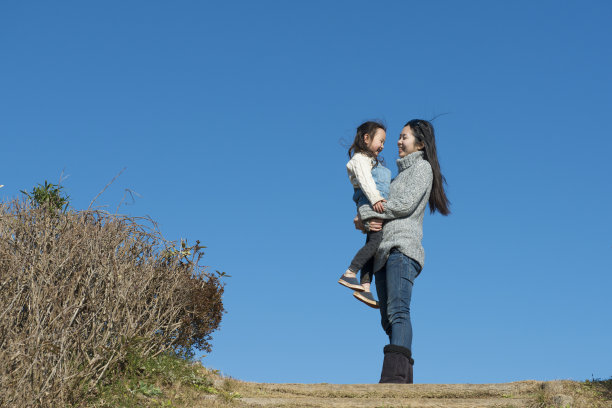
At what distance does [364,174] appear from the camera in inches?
351

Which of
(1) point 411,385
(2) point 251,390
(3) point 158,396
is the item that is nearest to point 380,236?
(1) point 411,385

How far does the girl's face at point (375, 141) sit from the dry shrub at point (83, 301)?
3149 mm

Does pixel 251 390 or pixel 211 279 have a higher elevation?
pixel 211 279

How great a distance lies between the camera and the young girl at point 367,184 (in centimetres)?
888

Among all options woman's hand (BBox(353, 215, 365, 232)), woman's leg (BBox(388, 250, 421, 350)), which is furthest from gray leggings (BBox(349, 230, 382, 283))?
woman's leg (BBox(388, 250, 421, 350))

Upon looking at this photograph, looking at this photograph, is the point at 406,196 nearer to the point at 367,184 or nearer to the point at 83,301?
the point at 367,184

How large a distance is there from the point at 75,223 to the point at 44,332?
2.31 m

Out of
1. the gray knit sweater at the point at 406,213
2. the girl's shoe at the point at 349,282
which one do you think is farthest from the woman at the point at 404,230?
the girl's shoe at the point at 349,282

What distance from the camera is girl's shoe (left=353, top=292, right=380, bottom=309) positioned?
8898 mm

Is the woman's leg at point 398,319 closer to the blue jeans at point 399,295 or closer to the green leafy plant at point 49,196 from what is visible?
the blue jeans at point 399,295

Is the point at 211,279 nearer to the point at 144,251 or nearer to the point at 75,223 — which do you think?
the point at 144,251

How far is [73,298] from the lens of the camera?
8.27 m

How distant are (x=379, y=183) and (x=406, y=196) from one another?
1.60 feet

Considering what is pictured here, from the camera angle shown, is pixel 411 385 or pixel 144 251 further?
pixel 144 251
